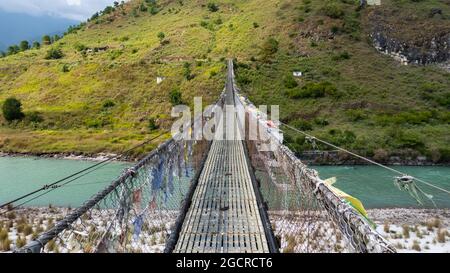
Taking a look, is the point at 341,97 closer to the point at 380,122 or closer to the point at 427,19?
the point at 380,122

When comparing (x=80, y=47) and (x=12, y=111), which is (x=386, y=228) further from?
(x=80, y=47)

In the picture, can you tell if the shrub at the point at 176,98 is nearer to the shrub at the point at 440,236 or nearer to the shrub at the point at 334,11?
the shrub at the point at 440,236

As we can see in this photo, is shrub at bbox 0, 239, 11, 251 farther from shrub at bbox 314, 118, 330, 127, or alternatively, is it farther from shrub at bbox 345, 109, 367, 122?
shrub at bbox 345, 109, 367, 122

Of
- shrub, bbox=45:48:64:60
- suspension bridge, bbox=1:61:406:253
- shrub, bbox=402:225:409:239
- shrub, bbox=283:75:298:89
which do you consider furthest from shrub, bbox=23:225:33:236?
shrub, bbox=45:48:64:60

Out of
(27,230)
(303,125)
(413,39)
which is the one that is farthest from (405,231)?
(413,39)

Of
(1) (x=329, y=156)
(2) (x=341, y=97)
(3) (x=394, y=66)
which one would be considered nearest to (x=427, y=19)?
(3) (x=394, y=66)
